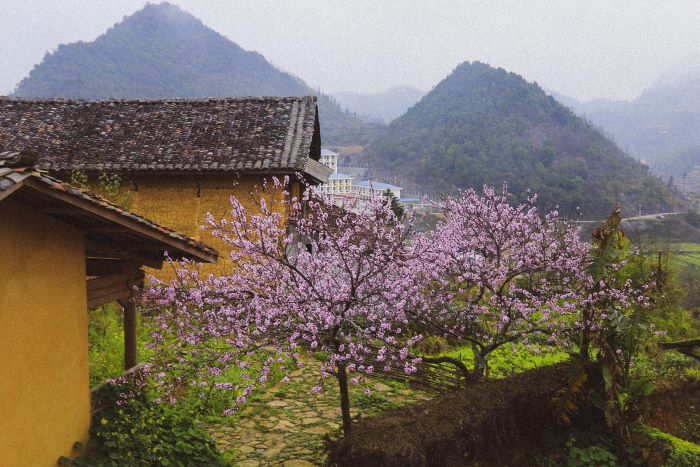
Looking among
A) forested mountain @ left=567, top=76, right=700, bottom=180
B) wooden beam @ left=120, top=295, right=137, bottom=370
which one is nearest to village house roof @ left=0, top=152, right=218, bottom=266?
wooden beam @ left=120, top=295, right=137, bottom=370

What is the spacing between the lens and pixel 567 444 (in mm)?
6586

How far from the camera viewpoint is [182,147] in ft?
48.4

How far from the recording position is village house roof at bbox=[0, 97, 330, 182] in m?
14.0

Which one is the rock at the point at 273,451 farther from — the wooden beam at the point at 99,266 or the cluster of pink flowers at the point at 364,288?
the wooden beam at the point at 99,266

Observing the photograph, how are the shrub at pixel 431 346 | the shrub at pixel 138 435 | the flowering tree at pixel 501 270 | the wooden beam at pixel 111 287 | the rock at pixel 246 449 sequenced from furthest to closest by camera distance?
the shrub at pixel 431 346, the flowering tree at pixel 501 270, the rock at pixel 246 449, the wooden beam at pixel 111 287, the shrub at pixel 138 435

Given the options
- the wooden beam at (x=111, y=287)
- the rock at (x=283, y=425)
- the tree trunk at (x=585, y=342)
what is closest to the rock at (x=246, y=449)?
the rock at (x=283, y=425)

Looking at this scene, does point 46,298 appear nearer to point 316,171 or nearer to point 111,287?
point 111,287

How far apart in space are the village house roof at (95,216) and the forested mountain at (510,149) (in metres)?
44.1

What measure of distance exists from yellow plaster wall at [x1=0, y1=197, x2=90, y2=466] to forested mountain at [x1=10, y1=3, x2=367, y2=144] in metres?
88.5

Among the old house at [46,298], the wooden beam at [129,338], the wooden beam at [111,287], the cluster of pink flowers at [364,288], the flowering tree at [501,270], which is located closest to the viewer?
the old house at [46,298]

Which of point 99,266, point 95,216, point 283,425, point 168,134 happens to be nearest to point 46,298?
point 95,216

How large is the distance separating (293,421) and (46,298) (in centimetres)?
460

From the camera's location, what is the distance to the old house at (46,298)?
4.05 meters

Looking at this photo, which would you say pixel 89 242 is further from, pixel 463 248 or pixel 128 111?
pixel 128 111
